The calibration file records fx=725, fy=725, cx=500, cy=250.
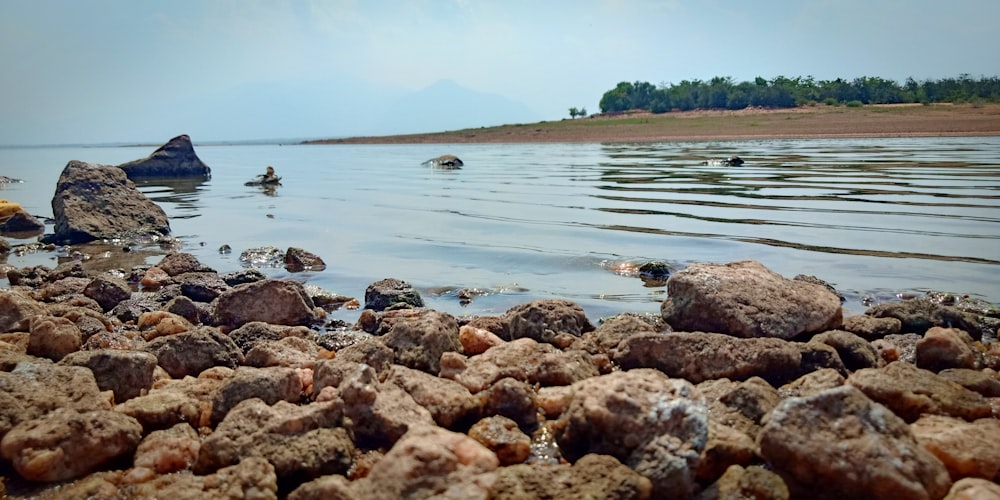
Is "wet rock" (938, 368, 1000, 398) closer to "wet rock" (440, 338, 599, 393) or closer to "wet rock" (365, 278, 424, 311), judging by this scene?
"wet rock" (440, 338, 599, 393)

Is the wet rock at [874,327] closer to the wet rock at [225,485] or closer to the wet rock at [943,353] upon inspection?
the wet rock at [943,353]

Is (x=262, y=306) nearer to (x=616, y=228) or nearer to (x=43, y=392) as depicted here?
(x=43, y=392)

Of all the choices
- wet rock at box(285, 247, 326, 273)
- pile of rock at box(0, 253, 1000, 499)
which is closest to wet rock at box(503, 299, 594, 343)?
pile of rock at box(0, 253, 1000, 499)

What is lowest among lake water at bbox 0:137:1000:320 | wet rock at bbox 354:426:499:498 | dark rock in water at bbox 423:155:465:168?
lake water at bbox 0:137:1000:320

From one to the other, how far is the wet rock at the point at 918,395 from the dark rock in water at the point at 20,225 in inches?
689

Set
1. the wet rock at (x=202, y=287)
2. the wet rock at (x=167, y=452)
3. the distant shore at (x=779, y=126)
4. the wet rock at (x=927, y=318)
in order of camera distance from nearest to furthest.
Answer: the wet rock at (x=167, y=452) → the wet rock at (x=927, y=318) → the wet rock at (x=202, y=287) → the distant shore at (x=779, y=126)

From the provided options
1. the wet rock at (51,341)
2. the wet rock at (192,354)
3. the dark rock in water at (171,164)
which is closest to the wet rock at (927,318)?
the wet rock at (192,354)

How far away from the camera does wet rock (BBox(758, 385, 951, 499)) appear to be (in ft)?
11.2

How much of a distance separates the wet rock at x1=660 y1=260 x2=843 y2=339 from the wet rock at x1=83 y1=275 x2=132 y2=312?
6.20 meters

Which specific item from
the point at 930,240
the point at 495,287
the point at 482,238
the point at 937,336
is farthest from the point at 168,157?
the point at 937,336

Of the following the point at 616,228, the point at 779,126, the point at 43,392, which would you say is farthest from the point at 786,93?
the point at 43,392

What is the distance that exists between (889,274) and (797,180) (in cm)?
1279

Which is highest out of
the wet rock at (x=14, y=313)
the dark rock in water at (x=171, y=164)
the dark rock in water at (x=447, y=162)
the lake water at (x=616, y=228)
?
the dark rock in water at (x=171, y=164)

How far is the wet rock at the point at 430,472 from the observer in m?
3.49
